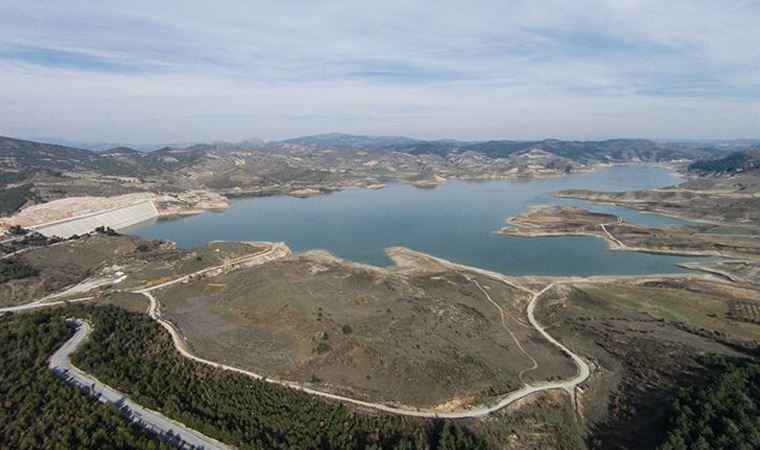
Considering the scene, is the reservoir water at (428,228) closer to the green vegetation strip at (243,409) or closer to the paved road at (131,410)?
the green vegetation strip at (243,409)

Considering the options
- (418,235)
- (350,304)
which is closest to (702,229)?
(418,235)

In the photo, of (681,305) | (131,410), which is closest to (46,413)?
(131,410)

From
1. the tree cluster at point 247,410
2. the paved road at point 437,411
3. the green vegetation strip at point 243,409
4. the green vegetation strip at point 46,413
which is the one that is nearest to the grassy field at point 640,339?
the paved road at point 437,411

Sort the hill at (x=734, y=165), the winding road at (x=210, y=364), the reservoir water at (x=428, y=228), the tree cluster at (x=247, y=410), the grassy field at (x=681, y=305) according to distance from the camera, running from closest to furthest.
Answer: the tree cluster at (x=247, y=410), the winding road at (x=210, y=364), the grassy field at (x=681, y=305), the reservoir water at (x=428, y=228), the hill at (x=734, y=165)

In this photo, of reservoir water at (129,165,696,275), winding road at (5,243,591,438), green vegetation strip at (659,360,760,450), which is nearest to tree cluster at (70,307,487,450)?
winding road at (5,243,591,438)

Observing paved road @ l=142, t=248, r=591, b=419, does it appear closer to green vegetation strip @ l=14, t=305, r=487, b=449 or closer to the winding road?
the winding road

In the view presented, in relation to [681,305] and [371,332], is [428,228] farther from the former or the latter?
[371,332]

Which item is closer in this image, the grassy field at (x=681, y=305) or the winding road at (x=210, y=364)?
the winding road at (x=210, y=364)
